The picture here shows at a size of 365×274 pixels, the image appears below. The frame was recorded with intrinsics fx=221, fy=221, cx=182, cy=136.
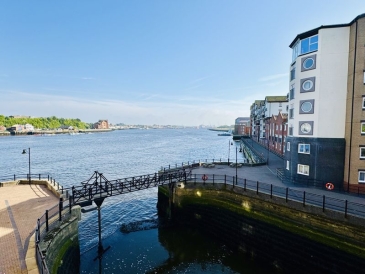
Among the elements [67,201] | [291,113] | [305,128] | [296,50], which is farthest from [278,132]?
[67,201]

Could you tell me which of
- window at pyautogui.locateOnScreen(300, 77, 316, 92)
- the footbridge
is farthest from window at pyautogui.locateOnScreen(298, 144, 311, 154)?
the footbridge

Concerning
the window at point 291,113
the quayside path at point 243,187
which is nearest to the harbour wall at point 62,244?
the quayside path at point 243,187

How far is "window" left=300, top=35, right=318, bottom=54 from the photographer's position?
22.6m

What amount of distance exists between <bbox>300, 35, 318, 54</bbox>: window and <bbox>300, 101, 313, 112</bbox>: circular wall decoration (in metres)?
5.43

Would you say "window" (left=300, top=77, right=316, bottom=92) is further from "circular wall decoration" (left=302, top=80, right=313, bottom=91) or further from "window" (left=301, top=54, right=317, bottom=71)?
"window" (left=301, top=54, right=317, bottom=71)

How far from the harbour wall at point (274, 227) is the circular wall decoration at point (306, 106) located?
37.0ft

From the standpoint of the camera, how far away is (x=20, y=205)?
690 inches

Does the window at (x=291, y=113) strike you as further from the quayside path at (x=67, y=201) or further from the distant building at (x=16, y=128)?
the distant building at (x=16, y=128)

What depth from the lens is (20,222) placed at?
14.3m

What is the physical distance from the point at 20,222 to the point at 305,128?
26.2 m

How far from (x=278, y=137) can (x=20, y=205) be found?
52604mm

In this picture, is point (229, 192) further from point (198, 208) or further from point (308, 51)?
point (308, 51)

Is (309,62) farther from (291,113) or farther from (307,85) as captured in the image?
(291,113)

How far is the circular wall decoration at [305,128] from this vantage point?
23.2 metres
